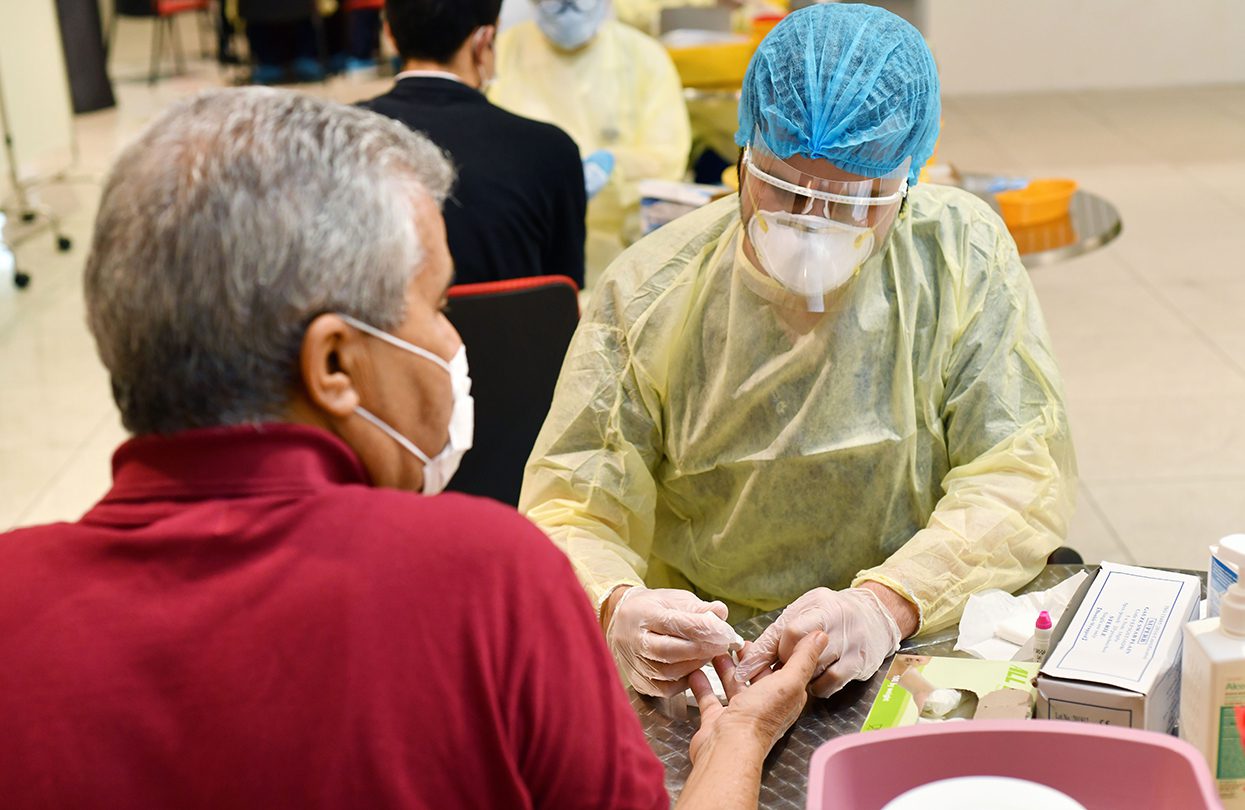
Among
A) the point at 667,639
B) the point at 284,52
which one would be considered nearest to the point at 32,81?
the point at 284,52

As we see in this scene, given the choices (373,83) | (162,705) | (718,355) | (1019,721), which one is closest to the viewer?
(162,705)

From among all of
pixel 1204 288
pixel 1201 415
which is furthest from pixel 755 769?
pixel 1204 288

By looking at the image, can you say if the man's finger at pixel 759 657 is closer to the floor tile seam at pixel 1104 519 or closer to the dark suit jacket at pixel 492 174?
the dark suit jacket at pixel 492 174

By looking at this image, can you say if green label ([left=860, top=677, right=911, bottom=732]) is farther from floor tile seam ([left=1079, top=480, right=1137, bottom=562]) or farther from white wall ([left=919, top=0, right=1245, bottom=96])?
white wall ([left=919, top=0, right=1245, bottom=96])

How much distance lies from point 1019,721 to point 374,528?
518 millimetres

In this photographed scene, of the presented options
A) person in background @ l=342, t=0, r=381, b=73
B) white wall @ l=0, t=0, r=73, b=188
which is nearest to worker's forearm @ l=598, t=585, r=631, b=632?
white wall @ l=0, t=0, r=73, b=188

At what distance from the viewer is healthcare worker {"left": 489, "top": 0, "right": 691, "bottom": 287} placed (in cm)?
362

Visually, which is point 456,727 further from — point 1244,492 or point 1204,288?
point 1204,288

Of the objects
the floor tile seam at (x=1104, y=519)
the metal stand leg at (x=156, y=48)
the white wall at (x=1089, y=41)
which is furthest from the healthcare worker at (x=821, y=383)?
the metal stand leg at (x=156, y=48)

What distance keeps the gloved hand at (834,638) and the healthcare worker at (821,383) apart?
0.21 ft

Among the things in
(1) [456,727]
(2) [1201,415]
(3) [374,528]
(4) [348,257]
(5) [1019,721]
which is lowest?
(2) [1201,415]

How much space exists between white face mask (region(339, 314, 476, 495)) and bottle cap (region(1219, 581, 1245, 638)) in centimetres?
60

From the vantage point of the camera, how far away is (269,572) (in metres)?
0.79

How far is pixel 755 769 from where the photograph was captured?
1135mm
